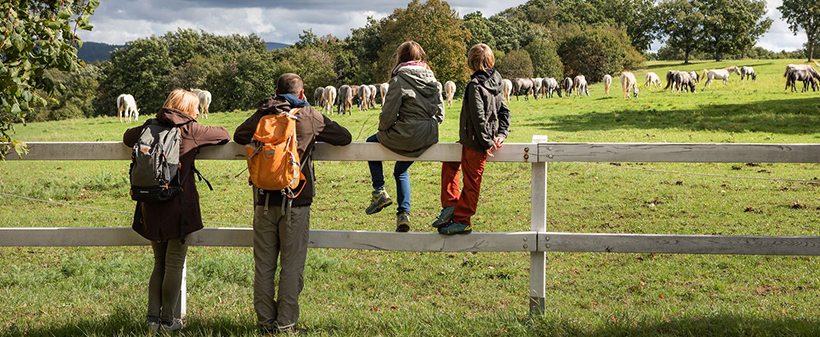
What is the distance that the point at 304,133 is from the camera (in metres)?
4.35

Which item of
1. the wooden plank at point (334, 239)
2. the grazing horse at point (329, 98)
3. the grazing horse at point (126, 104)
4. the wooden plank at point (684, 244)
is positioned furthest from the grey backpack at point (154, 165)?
the grazing horse at point (329, 98)

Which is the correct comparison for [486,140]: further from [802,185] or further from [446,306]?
[802,185]

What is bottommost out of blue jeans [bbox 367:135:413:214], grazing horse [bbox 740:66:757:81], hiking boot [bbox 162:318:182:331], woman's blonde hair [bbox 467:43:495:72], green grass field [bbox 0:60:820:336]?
green grass field [bbox 0:60:820:336]

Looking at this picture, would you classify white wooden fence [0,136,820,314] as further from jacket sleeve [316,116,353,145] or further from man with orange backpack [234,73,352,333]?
man with orange backpack [234,73,352,333]

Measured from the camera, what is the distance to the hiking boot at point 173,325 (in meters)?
4.55

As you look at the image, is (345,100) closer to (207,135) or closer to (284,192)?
(207,135)

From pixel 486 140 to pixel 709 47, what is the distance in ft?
313

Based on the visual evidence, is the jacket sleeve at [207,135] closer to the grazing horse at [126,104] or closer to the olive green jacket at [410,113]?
the olive green jacket at [410,113]

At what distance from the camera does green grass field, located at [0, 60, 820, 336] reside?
15.3ft

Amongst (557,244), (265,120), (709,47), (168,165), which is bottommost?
(557,244)

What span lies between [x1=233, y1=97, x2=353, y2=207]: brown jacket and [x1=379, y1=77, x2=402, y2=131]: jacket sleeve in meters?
0.30

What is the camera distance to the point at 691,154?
446cm

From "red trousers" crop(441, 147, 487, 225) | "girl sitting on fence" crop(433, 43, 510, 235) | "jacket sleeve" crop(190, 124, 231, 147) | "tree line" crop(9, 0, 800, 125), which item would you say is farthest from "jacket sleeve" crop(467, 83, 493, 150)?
"tree line" crop(9, 0, 800, 125)

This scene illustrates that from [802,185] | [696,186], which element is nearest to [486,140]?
[696,186]
